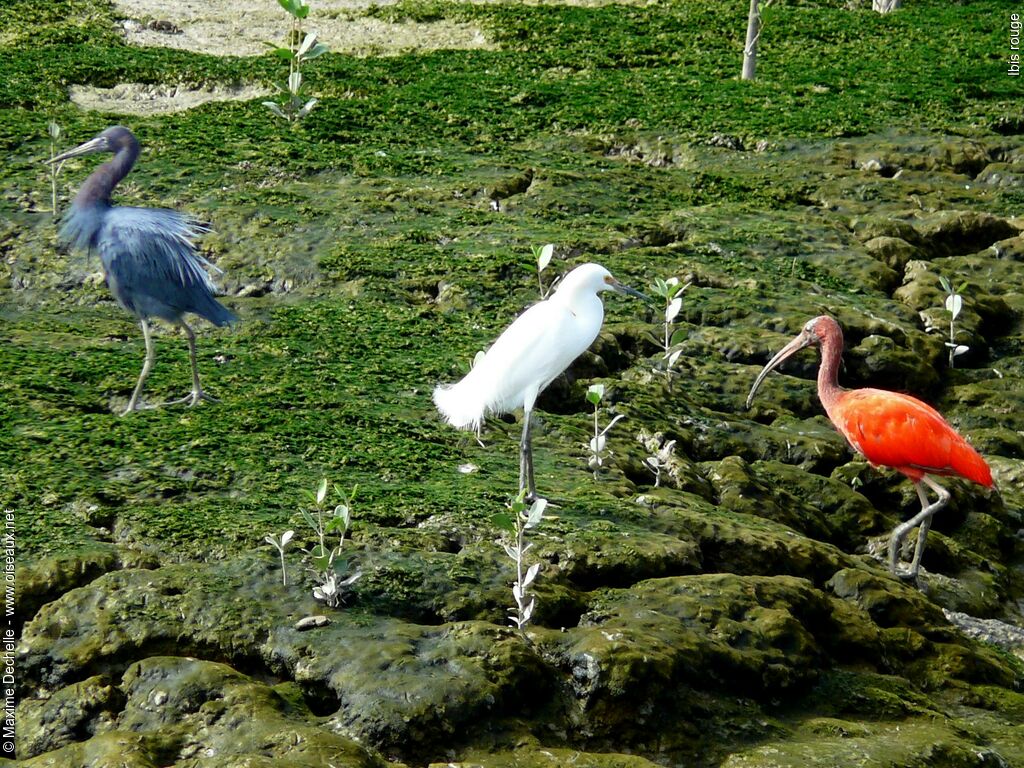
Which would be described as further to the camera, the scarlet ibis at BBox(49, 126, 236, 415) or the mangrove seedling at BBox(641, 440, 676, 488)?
the scarlet ibis at BBox(49, 126, 236, 415)

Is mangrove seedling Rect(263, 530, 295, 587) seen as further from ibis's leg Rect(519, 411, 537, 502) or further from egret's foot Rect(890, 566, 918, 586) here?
egret's foot Rect(890, 566, 918, 586)

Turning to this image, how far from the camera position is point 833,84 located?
1759 centimetres

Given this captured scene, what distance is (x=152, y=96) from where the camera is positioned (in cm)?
1748

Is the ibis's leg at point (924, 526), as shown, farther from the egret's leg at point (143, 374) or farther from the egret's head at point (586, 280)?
the egret's leg at point (143, 374)

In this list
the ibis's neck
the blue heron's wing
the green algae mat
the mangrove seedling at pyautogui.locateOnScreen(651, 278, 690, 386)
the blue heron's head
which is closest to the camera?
the green algae mat

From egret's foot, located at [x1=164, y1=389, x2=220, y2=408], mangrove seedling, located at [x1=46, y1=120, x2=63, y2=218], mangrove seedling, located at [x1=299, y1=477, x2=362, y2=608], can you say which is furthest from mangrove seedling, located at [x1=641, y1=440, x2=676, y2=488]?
mangrove seedling, located at [x1=46, y1=120, x2=63, y2=218]

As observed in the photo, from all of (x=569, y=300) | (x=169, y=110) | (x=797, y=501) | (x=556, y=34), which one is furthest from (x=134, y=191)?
(x=556, y=34)

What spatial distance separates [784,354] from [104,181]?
4875mm

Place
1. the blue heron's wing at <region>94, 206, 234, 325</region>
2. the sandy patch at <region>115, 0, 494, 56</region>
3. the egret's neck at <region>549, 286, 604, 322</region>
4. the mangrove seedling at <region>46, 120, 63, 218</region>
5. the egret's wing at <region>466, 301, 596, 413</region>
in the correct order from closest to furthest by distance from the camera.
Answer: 1. the egret's wing at <region>466, 301, 596, 413</region>
2. the egret's neck at <region>549, 286, 604, 322</region>
3. the blue heron's wing at <region>94, 206, 234, 325</region>
4. the mangrove seedling at <region>46, 120, 63, 218</region>
5. the sandy patch at <region>115, 0, 494, 56</region>

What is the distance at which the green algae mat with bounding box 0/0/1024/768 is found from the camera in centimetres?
560

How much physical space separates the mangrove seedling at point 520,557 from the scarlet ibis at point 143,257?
9.55 ft

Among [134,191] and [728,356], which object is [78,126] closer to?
[134,191]

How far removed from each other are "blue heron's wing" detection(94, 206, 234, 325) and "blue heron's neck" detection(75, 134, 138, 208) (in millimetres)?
146

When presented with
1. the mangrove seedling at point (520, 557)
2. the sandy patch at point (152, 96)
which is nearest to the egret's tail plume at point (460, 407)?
the mangrove seedling at point (520, 557)
